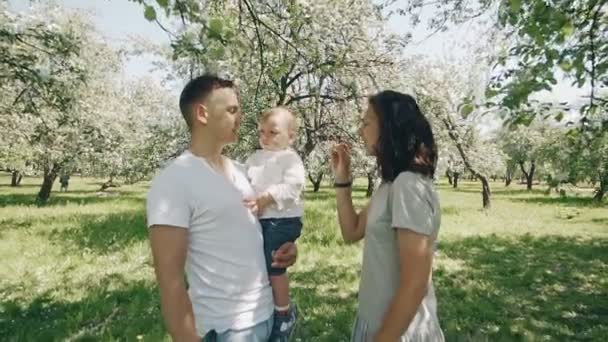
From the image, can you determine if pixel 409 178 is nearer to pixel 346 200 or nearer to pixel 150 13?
pixel 346 200

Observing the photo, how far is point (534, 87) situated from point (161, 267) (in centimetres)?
481

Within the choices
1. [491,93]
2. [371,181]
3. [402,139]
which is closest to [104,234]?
[491,93]

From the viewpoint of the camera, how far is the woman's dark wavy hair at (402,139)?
2.35 m

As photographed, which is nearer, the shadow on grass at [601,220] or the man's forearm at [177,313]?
the man's forearm at [177,313]

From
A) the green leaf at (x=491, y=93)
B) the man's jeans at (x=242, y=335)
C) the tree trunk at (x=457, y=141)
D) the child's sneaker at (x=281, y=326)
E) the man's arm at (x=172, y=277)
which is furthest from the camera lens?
the tree trunk at (x=457, y=141)

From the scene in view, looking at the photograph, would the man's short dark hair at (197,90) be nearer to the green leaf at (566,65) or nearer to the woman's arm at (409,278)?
the woman's arm at (409,278)

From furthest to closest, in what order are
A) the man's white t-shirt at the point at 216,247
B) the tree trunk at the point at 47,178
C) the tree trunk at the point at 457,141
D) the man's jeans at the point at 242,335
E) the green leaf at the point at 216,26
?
the tree trunk at the point at 47,178, the tree trunk at the point at 457,141, the green leaf at the point at 216,26, the man's jeans at the point at 242,335, the man's white t-shirt at the point at 216,247

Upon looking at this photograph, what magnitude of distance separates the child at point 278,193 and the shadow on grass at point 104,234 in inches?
368

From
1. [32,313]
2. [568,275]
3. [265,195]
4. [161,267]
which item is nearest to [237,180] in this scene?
[265,195]

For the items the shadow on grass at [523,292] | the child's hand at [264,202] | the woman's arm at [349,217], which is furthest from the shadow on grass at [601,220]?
the child's hand at [264,202]

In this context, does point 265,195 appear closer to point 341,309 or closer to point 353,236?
point 353,236

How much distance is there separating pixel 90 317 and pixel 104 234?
7.15 m

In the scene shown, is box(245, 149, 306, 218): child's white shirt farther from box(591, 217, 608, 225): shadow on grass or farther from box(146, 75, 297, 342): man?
box(591, 217, 608, 225): shadow on grass

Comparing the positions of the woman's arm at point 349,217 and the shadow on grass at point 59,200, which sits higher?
the woman's arm at point 349,217
